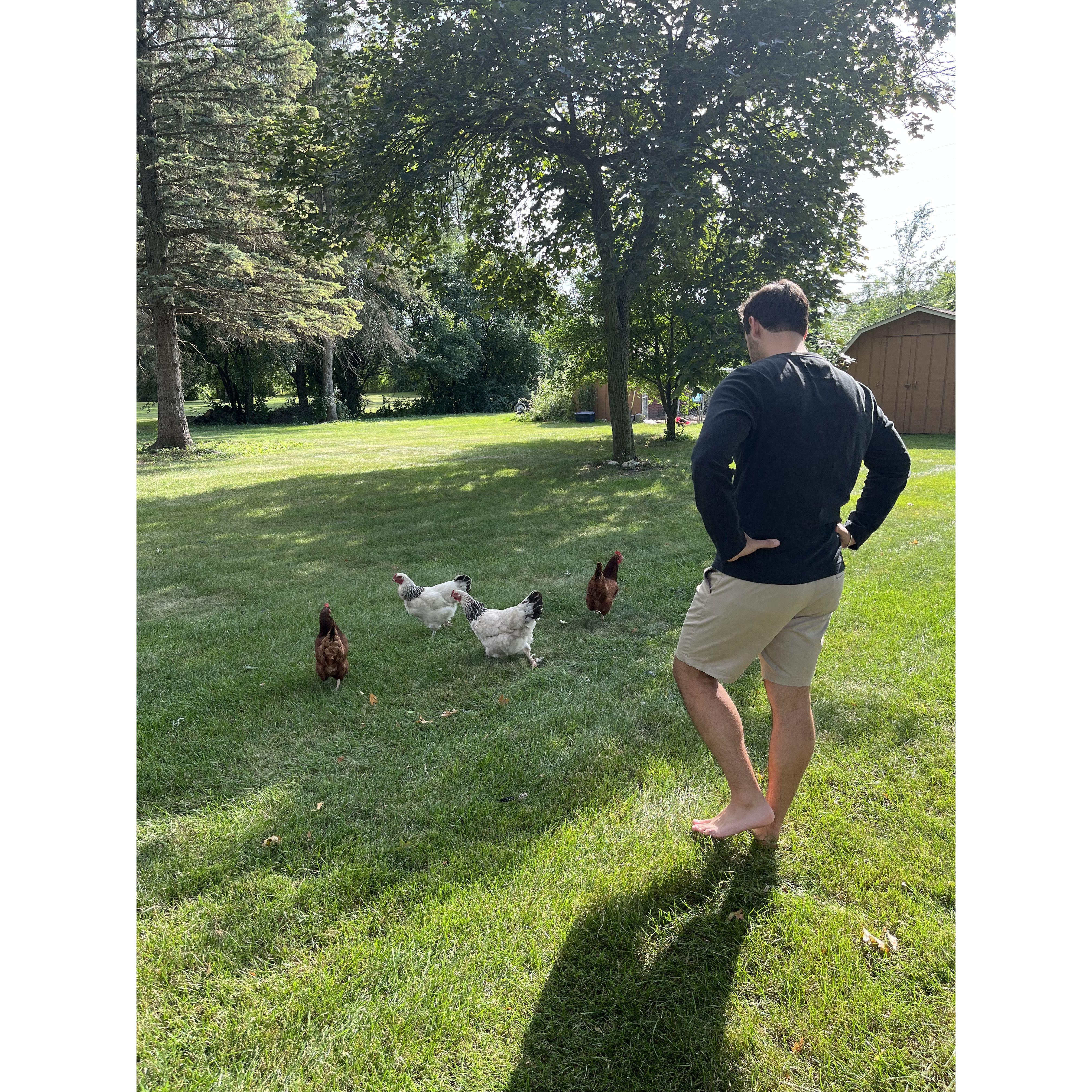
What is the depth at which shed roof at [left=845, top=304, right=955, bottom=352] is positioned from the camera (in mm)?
20734

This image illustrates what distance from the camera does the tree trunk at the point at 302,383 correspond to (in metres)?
31.6

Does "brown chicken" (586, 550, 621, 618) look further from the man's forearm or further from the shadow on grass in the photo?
the man's forearm

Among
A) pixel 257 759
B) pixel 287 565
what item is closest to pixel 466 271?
pixel 287 565

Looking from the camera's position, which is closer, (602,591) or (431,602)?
(431,602)

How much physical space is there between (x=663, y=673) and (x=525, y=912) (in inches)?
87.8

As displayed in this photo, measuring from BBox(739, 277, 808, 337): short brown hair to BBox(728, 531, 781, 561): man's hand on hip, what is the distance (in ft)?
2.41

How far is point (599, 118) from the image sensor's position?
12289 mm

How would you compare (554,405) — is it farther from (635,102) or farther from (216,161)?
(635,102)

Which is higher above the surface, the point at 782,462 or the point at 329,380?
the point at 329,380

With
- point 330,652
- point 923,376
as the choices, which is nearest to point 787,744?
point 330,652

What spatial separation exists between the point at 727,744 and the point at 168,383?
18071mm

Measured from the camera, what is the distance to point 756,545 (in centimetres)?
229

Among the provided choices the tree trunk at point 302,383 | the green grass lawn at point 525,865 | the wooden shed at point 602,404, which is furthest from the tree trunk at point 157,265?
the wooden shed at point 602,404

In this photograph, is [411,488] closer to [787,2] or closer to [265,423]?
[787,2]
